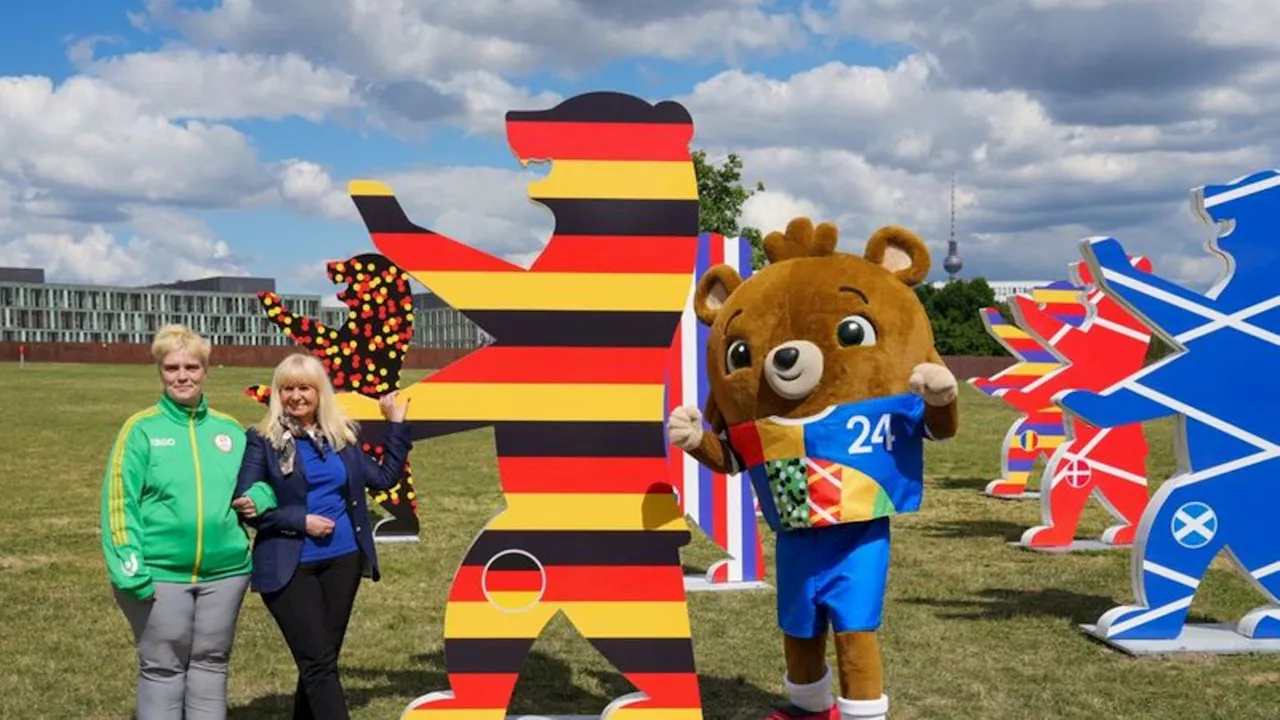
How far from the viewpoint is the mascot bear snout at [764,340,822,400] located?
173 inches

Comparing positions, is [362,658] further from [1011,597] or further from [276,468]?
[1011,597]

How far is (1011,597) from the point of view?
8.19 metres

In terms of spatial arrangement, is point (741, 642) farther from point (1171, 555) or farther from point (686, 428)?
point (686, 428)

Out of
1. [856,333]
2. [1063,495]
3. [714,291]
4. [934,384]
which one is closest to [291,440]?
[714,291]

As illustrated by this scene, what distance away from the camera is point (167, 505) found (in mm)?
3982

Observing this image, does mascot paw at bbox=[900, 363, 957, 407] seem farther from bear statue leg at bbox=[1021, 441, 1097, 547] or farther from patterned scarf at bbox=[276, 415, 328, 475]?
bear statue leg at bbox=[1021, 441, 1097, 547]

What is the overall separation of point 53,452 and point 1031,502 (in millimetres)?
13760

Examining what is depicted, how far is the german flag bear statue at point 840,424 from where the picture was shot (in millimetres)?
4426

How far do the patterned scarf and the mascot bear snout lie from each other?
5.52 feet

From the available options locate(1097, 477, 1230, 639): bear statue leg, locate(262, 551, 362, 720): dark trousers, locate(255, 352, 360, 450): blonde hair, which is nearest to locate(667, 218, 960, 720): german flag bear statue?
locate(255, 352, 360, 450): blonde hair

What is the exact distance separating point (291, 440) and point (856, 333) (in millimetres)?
2114

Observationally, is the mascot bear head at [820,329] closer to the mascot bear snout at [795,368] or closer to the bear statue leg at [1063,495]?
the mascot bear snout at [795,368]

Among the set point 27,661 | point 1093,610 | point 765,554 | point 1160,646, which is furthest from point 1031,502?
point 27,661

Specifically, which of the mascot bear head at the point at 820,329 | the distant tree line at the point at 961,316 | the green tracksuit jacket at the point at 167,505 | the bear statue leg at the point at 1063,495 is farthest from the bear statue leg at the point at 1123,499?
the distant tree line at the point at 961,316
